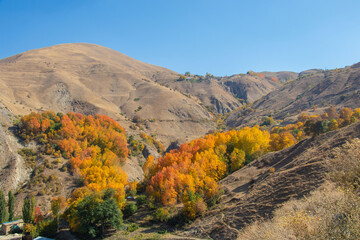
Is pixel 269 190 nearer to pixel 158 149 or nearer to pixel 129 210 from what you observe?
pixel 129 210

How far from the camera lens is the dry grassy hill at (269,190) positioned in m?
23.3

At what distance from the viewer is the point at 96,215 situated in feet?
112

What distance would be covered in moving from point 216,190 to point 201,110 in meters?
94.2

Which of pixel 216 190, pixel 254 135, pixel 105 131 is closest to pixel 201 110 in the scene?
pixel 105 131

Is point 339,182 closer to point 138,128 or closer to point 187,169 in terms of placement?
point 187,169

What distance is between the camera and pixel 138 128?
311ft

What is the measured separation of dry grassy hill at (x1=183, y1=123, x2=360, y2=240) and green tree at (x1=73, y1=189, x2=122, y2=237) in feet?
37.2

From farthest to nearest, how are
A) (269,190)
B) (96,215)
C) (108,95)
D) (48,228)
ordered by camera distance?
(108,95)
(48,228)
(96,215)
(269,190)

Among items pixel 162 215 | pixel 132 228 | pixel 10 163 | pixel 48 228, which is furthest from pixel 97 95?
pixel 162 215

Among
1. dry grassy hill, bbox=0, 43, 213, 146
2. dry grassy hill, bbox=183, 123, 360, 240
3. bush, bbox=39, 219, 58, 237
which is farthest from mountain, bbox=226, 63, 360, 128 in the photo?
bush, bbox=39, 219, 58, 237

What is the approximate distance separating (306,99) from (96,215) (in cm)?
10084

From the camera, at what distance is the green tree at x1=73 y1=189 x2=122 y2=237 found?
33906mm

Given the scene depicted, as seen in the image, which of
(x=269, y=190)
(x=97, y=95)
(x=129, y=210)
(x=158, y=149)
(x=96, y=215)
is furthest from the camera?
(x=97, y=95)

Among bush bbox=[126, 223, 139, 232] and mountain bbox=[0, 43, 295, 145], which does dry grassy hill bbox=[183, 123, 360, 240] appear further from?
mountain bbox=[0, 43, 295, 145]
